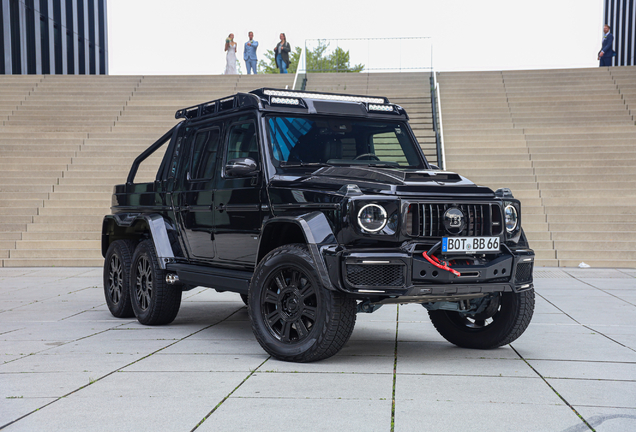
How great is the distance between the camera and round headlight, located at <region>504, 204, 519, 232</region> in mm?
5770

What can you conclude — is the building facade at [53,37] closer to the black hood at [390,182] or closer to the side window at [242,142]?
the side window at [242,142]

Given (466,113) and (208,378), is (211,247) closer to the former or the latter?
(208,378)

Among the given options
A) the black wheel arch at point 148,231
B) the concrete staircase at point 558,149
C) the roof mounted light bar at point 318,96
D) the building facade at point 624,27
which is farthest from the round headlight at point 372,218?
the building facade at point 624,27

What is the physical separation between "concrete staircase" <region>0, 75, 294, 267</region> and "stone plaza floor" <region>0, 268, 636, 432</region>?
7.03 meters

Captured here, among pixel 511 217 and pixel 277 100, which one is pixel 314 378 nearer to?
Result: pixel 511 217

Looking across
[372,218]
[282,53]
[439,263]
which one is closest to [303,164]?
[372,218]

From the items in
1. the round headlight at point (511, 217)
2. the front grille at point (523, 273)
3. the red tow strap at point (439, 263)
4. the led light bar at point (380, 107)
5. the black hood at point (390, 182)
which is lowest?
the front grille at point (523, 273)

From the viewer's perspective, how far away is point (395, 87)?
2325 centimetres

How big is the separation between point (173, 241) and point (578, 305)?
495cm

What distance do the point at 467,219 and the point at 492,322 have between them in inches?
47.4

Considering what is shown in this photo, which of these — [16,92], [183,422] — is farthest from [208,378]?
[16,92]

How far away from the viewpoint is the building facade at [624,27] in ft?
148

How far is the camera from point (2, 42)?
104 ft

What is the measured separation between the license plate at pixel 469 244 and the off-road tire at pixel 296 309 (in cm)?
80
